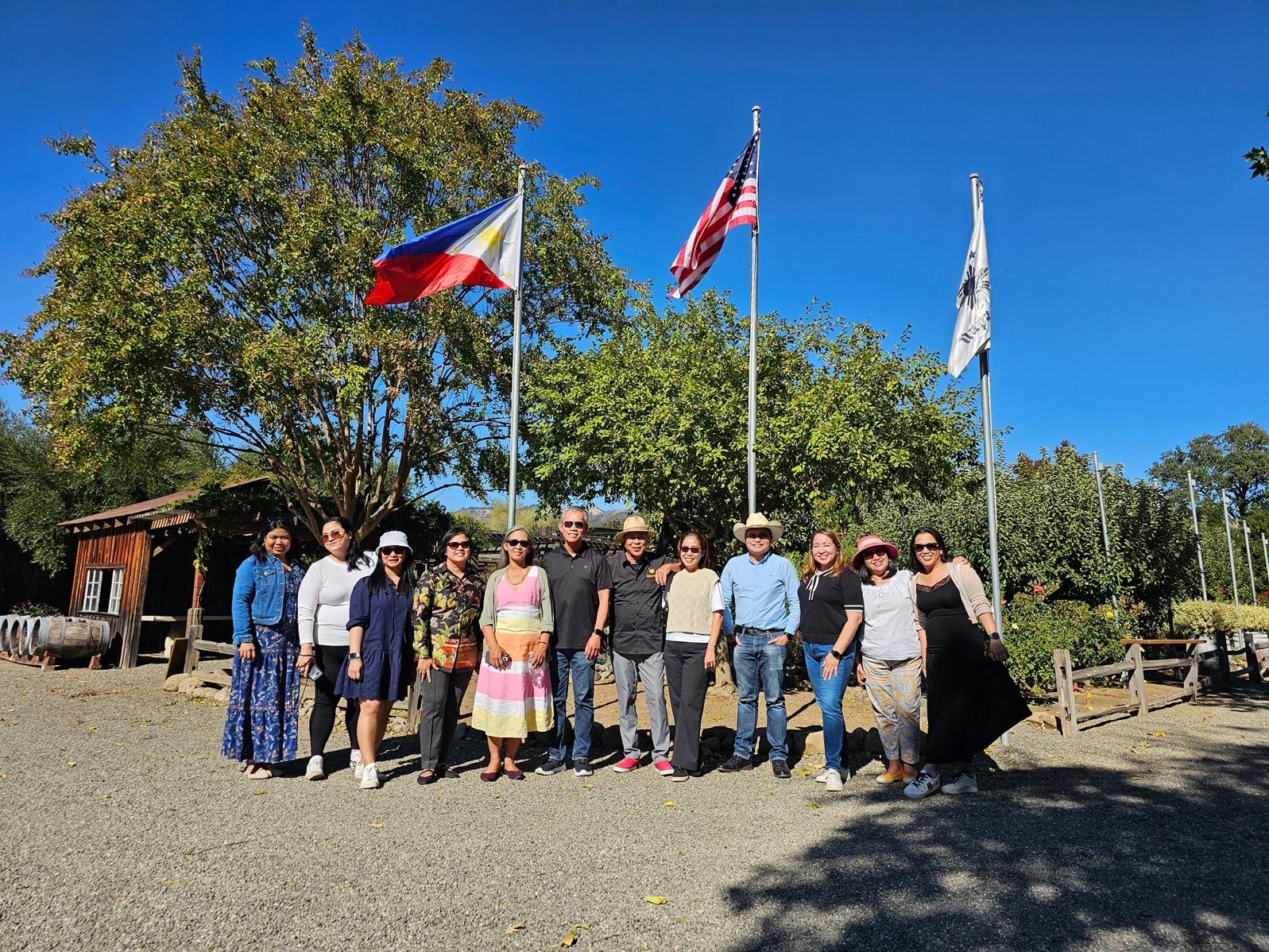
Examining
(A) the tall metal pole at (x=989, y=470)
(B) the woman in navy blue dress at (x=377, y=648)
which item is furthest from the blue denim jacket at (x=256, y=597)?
(A) the tall metal pole at (x=989, y=470)

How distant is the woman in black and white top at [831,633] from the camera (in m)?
5.64

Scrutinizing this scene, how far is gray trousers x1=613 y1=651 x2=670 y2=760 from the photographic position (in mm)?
5996

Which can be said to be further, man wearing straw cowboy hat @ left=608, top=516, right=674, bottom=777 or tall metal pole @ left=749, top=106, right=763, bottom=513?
tall metal pole @ left=749, top=106, right=763, bottom=513

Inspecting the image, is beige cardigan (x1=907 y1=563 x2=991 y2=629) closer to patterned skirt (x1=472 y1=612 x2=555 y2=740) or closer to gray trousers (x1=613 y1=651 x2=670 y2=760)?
gray trousers (x1=613 y1=651 x2=670 y2=760)

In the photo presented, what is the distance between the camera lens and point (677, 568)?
6.31m

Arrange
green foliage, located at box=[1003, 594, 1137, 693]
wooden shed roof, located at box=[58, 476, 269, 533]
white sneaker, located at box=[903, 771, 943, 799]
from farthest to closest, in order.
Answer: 1. wooden shed roof, located at box=[58, 476, 269, 533]
2. green foliage, located at box=[1003, 594, 1137, 693]
3. white sneaker, located at box=[903, 771, 943, 799]

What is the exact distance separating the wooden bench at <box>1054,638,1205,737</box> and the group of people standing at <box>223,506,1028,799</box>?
3.04 m

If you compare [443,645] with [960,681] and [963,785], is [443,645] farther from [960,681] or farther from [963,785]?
[963,785]

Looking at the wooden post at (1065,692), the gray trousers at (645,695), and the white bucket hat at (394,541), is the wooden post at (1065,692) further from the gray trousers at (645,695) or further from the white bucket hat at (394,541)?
the white bucket hat at (394,541)

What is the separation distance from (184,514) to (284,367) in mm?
5334

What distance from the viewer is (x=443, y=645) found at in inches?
232

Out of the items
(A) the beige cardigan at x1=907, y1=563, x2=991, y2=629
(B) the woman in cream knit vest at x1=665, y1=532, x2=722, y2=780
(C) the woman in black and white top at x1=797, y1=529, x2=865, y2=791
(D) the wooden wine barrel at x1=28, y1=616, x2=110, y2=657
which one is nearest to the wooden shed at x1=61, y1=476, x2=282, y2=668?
(D) the wooden wine barrel at x1=28, y1=616, x2=110, y2=657

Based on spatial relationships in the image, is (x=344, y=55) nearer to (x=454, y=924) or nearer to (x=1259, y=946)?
(x=454, y=924)

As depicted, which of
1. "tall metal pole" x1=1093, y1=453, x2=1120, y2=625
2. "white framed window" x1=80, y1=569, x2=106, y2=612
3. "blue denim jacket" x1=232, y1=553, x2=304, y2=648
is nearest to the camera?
"blue denim jacket" x1=232, y1=553, x2=304, y2=648
